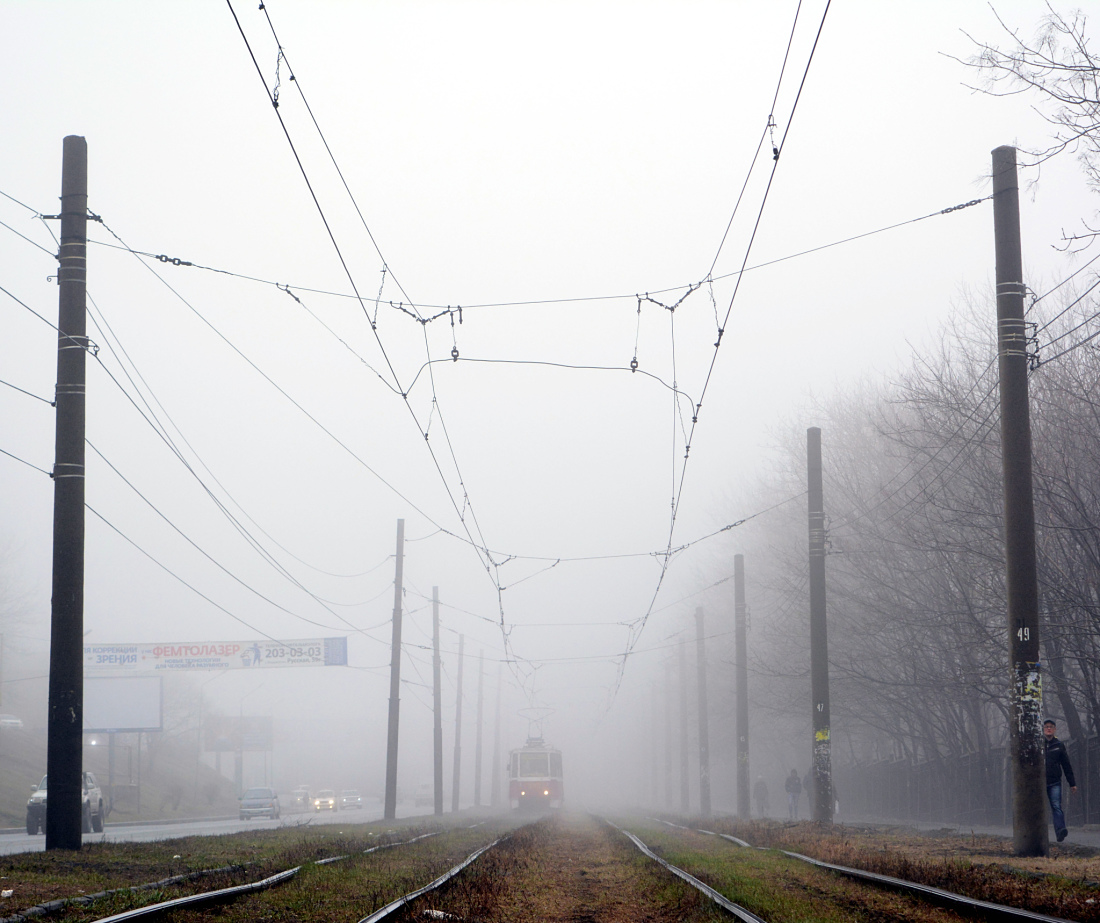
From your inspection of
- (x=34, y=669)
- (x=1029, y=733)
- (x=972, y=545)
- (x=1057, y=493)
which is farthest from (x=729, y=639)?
(x=34, y=669)

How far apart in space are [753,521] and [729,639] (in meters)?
10.7

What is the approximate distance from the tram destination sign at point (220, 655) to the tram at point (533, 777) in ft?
44.4

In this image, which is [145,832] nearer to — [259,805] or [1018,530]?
[259,805]

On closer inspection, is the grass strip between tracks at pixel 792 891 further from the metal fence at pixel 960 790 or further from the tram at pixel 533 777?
the tram at pixel 533 777

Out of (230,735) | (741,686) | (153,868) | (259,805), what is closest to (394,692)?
(741,686)

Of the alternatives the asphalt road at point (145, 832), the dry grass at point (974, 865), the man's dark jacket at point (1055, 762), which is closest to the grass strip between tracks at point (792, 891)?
the dry grass at point (974, 865)

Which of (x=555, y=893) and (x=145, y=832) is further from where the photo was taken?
(x=145, y=832)

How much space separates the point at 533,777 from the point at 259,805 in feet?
46.5

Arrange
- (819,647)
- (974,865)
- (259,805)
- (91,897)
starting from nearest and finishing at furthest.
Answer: (91,897), (974,865), (819,647), (259,805)

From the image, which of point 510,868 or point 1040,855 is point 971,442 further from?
point 510,868

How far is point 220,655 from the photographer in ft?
217

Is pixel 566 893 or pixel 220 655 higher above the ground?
pixel 220 655

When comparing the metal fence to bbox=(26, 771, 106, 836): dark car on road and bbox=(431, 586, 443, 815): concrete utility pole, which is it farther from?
bbox=(26, 771, 106, 836): dark car on road

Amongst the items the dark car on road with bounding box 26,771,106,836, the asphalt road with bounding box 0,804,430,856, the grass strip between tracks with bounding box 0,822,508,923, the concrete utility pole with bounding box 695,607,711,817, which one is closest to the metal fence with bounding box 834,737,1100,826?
the concrete utility pole with bounding box 695,607,711,817
